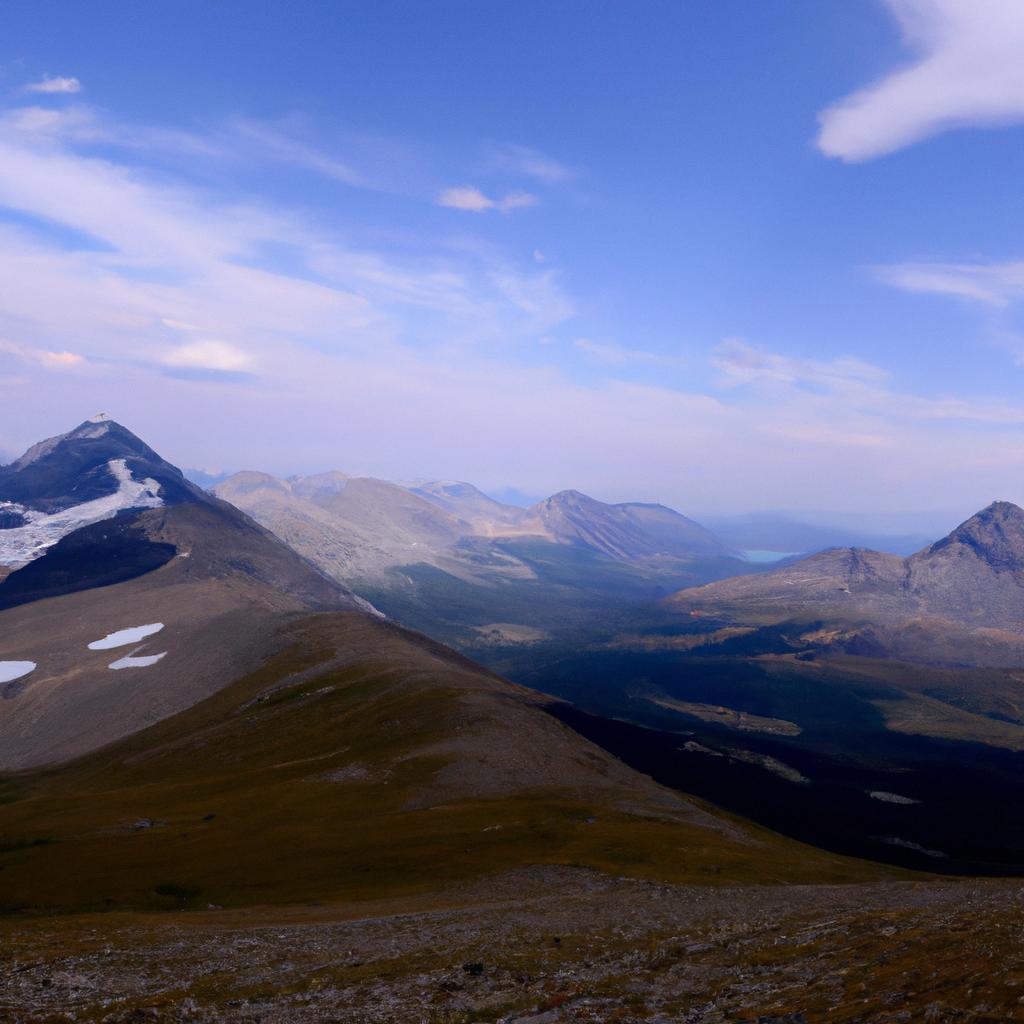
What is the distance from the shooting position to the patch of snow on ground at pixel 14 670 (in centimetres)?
17712

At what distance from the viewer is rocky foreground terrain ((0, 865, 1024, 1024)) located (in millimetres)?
23766

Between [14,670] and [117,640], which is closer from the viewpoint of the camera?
[14,670]

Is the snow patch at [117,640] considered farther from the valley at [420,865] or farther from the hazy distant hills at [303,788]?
the valley at [420,865]

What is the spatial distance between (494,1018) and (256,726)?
114 meters

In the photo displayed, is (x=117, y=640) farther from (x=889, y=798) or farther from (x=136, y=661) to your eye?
(x=889, y=798)

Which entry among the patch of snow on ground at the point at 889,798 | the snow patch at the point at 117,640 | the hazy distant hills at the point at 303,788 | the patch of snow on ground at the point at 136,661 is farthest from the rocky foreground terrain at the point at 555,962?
the snow patch at the point at 117,640

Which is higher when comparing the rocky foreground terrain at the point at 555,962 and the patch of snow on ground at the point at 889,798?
the rocky foreground terrain at the point at 555,962

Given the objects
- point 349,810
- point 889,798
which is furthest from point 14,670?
point 889,798

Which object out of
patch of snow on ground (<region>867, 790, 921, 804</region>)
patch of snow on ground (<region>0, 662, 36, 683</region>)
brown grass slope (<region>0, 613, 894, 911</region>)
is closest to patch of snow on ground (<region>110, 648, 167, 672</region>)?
patch of snow on ground (<region>0, 662, 36, 683</region>)

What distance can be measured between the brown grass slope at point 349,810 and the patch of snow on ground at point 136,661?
36.5m

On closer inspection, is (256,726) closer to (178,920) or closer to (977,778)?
(178,920)

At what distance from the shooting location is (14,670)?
181125 millimetres

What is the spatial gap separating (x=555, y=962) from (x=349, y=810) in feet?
175

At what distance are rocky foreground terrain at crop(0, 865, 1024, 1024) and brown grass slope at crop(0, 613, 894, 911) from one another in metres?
12.6
